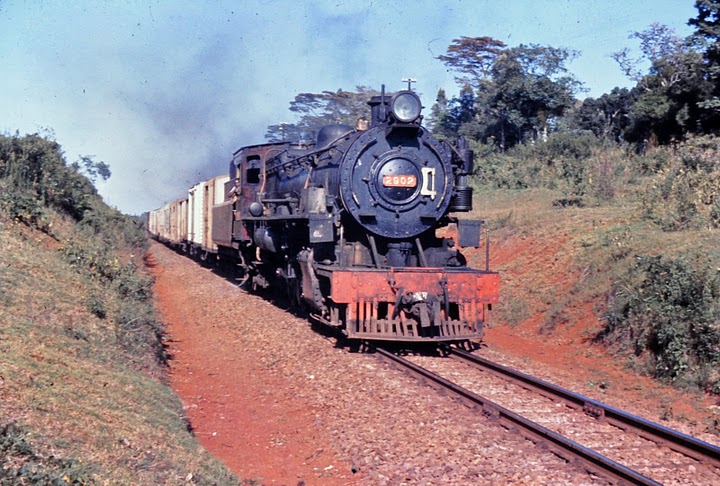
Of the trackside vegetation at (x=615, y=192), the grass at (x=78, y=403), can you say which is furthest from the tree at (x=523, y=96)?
the grass at (x=78, y=403)

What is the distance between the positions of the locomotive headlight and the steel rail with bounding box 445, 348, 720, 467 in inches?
138

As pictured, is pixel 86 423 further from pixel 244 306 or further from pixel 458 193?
pixel 244 306

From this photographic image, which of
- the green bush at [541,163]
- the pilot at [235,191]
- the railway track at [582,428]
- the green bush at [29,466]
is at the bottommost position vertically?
the railway track at [582,428]

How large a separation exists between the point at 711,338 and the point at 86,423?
6.95 m

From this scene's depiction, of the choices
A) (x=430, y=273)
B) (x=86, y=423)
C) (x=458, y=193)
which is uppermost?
(x=458, y=193)

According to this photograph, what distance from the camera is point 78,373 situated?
5.63m

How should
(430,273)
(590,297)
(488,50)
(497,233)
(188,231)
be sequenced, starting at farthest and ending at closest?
Answer: (488,50), (188,231), (497,233), (590,297), (430,273)

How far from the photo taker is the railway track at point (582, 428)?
16.4 feet

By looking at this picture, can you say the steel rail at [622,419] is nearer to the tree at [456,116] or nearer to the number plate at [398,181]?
the number plate at [398,181]

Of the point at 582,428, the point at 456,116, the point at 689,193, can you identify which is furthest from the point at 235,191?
the point at 456,116

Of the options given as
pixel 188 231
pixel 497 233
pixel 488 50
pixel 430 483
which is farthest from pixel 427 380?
pixel 488 50

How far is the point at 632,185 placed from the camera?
58.4 feet

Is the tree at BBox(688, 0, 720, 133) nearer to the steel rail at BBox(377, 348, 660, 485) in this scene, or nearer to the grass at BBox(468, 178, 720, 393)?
the grass at BBox(468, 178, 720, 393)

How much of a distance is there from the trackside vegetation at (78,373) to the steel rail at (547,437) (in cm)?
260
